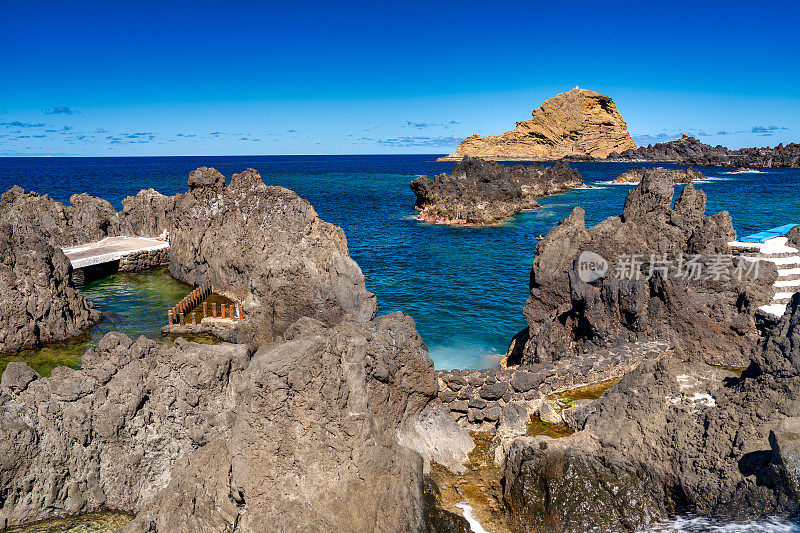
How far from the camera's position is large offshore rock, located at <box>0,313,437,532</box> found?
23.0 feet

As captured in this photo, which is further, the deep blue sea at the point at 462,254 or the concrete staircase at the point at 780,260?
the deep blue sea at the point at 462,254

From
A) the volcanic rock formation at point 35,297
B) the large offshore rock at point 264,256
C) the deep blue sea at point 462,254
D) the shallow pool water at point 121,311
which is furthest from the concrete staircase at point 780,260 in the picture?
the volcanic rock formation at point 35,297

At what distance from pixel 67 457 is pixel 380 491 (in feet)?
19.1

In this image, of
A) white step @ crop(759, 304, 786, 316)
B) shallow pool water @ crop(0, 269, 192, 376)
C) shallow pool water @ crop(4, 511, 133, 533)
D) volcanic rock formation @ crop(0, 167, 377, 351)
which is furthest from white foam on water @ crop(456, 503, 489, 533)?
shallow pool water @ crop(0, 269, 192, 376)

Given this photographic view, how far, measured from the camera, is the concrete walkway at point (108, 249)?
3550cm

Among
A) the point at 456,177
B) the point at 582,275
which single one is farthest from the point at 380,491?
the point at 456,177

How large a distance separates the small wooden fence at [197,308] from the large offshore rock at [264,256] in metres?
1.68

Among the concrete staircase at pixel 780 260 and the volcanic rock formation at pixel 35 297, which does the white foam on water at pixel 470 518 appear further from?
the volcanic rock formation at pixel 35 297

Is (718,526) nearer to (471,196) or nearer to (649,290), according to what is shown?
(649,290)

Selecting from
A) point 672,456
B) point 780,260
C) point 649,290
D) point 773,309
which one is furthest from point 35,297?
point 780,260

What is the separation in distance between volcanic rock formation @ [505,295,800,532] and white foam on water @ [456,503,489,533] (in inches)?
22.3

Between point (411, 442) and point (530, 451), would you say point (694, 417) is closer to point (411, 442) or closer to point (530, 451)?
point (530, 451)

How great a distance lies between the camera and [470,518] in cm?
827

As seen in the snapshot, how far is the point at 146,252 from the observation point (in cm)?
3850
